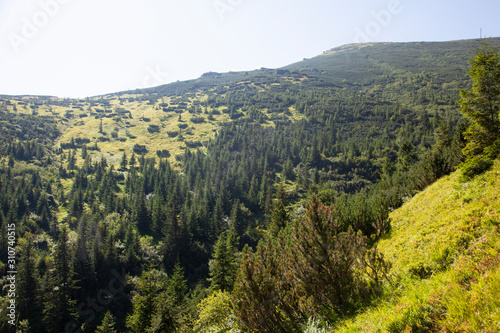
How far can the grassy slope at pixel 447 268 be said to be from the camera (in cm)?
458

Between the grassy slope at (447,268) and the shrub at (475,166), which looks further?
the shrub at (475,166)

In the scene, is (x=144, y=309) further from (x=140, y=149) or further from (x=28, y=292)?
(x=140, y=149)

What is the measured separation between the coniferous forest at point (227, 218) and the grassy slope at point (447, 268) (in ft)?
1.05

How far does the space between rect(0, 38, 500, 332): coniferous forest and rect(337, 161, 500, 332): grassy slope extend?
321mm

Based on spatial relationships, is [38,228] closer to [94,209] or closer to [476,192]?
[94,209]

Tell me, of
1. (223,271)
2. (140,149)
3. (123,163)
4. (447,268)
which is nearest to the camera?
(447,268)

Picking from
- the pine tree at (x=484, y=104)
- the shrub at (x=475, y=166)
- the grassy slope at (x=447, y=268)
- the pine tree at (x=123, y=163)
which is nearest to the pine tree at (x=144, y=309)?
the grassy slope at (x=447, y=268)

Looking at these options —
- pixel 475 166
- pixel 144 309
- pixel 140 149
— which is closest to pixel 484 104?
pixel 475 166

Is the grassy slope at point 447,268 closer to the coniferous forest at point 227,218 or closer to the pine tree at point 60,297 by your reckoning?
the coniferous forest at point 227,218

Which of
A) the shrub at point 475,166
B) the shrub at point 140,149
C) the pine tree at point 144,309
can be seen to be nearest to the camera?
the shrub at point 475,166

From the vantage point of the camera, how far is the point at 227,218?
345 feet

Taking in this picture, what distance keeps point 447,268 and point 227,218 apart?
10047cm

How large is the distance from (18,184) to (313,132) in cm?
18525

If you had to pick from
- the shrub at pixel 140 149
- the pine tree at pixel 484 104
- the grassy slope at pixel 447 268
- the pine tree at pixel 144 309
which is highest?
the pine tree at pixel 484 104
